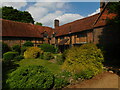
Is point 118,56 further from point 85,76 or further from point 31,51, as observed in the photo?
point 31,51

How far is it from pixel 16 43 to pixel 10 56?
22.3 ft

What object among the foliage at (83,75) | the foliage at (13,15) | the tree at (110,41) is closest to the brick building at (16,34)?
the foliage at (13,15)

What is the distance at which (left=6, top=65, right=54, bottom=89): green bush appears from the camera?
4.33 meters

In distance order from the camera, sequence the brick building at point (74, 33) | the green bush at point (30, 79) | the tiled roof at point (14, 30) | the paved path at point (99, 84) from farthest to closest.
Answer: the tiled roof at point (14, 30)
the brick building at point (74, 33)
the paved path at point (99, 84)
the green bush at point (30, 79)

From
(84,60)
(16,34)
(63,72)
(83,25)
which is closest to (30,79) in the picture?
(63,72)

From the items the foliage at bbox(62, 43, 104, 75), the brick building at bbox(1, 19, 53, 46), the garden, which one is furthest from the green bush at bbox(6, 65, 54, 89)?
the brick building at bbox(1, 19, 53, 46)

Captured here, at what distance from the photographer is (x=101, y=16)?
1547 cm

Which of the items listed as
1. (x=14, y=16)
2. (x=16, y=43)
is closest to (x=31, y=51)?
(x=16, y=43)

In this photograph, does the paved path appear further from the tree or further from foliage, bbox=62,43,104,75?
the tree

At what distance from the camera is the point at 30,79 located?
4.48m

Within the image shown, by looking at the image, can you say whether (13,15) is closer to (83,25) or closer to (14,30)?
(14,30)

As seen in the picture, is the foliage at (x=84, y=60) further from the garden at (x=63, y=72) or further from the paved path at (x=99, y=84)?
the paved path at (x=99, y=84)

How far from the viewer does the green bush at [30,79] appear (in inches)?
171

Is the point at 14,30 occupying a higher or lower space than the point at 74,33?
higher
